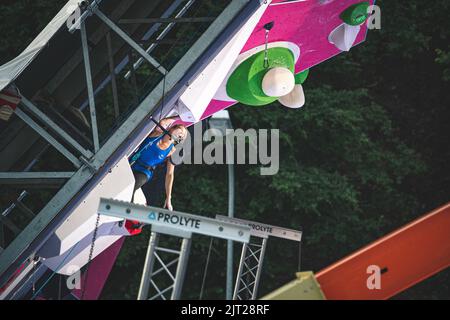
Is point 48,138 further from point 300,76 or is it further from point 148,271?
point 300,76

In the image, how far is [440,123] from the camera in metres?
19.4

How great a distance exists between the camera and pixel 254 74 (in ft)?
32.9

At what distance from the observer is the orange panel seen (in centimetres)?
686

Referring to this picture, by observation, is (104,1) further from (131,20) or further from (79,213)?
(79,213)

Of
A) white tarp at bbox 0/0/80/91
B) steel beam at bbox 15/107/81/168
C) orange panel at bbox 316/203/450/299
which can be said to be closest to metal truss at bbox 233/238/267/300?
steel beam at bbox 15/107/81/168

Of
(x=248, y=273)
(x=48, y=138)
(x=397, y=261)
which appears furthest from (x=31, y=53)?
(x=248, y=273)

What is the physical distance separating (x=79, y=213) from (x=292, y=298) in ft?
10.9

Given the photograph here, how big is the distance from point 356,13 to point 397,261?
404 centimetres

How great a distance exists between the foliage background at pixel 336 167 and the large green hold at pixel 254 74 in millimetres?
6533

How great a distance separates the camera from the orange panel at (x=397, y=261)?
6.86 meters

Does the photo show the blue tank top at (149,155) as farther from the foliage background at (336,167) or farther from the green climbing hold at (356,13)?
the foliage background at (336,167)

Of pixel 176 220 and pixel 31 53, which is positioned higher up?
pixel 31 53

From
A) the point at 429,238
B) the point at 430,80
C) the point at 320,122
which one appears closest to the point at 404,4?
the point at 430,80

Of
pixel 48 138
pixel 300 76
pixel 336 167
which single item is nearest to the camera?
pixel 48 138
